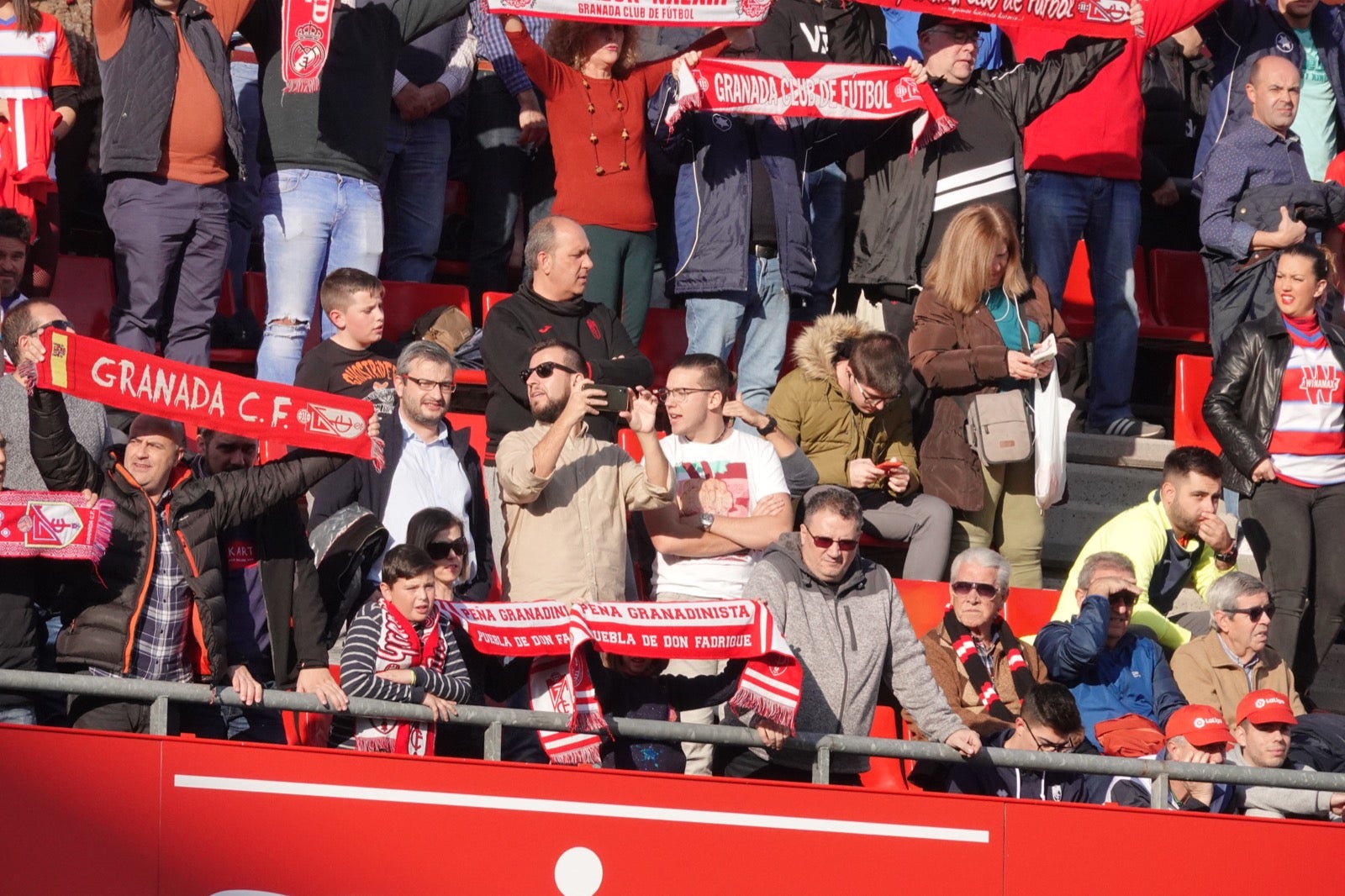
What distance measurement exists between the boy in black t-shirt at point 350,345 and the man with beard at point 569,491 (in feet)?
2.60

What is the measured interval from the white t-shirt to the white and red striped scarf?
1425 millimetres

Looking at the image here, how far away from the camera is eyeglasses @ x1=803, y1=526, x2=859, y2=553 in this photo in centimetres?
702

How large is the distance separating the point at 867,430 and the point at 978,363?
57 cm

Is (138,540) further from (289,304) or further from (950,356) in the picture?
(950,356)

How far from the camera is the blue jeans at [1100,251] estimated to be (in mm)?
10156

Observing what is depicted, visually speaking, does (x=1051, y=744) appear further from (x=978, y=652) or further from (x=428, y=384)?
(x=428, y=384)

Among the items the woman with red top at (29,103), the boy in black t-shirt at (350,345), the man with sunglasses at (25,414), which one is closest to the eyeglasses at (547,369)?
the boy in black t-shirt at (350,345)

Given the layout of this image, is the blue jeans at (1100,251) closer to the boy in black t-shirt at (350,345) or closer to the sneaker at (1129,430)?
the sneaker at (1129,430)

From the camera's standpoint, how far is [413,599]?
6.41 m

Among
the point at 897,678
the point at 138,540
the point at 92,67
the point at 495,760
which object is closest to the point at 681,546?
the point at 897,678

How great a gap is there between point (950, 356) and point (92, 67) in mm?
4283

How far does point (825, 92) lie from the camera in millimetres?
9711

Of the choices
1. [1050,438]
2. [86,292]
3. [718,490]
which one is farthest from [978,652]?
[86,292]

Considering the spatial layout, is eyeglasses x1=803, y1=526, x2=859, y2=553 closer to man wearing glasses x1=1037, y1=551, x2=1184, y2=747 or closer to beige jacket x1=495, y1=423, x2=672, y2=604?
beige jacket x1=495, y1=423, x2=672, y2=604
